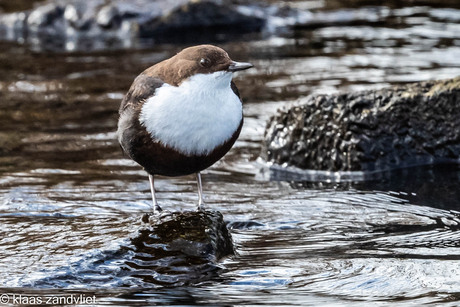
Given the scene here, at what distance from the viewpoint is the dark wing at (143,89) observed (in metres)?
4.30

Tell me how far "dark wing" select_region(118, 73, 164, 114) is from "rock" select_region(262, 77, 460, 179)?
6.66 ft

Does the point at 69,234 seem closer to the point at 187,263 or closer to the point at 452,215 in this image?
the point at 187,263

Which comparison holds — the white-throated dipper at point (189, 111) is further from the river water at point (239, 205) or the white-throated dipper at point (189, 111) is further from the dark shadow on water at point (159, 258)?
the river water at point (239, 205)

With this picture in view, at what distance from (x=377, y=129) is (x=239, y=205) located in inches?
51.4

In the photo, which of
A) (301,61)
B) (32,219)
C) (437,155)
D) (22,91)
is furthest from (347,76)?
(32,219)

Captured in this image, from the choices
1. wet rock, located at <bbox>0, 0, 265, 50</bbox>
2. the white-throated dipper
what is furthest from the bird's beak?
wet rock, located at <bbox>0, 0, 265, 50</bbox>

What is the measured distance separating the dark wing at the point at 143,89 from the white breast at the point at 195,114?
79 mm

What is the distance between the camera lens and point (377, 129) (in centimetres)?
603

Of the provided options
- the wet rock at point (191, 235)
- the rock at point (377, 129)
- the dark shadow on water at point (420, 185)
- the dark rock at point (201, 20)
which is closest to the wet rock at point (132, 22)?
the dark rock at point (201, 20)

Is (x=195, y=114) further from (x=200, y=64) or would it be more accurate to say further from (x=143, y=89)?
(x=143, y=89)

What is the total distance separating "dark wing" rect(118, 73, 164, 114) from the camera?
430 centimetres
